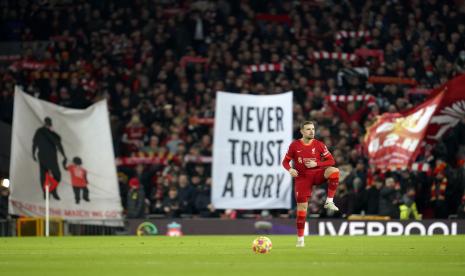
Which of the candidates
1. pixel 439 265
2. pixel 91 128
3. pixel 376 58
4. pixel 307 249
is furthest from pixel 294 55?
pixel 439 265

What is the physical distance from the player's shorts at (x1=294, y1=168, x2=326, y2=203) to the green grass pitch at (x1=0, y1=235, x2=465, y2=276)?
857 millimetres

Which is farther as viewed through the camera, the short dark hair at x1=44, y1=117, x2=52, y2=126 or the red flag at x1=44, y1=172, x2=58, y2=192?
the short dark hair at x1=44, y1=117, x2=52, y2=126

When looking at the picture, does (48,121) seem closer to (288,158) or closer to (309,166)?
(288,158)

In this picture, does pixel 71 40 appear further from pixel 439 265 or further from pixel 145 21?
pixel 439 265

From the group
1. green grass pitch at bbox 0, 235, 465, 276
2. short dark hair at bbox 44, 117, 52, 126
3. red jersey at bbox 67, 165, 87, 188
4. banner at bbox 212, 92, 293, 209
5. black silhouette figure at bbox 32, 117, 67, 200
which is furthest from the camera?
short dark hair at bbox 44, 117, 52, 126

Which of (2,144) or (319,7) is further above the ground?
(319,7)

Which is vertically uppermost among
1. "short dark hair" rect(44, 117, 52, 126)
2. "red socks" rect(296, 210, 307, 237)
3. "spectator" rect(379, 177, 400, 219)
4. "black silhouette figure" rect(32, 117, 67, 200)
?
"short dark hair" rect(44, 117, 52, 126)

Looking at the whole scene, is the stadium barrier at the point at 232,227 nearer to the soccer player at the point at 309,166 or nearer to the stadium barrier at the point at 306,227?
the stadium barrier at the point at 306,227

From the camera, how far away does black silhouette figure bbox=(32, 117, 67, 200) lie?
2983 cm

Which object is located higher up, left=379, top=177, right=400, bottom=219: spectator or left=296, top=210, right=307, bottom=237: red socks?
left=379, top=177, right=400, bottom=219: spectator

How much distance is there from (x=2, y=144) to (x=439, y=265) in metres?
22.1

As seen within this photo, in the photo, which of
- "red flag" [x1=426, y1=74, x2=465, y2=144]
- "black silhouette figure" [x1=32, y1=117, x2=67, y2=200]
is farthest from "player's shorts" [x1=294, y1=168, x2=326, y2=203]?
"black silhouette figure" [x1=32, y1=117, x2=67, y2=200]

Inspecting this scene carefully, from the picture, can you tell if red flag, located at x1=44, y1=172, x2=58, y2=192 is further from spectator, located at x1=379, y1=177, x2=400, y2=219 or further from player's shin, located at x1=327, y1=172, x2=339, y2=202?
player's shin, located at x1=327, y1=172, x2=339, y2=202

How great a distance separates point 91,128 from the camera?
100ft
